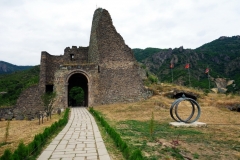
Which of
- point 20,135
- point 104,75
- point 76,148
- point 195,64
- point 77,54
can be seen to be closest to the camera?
point 76,148

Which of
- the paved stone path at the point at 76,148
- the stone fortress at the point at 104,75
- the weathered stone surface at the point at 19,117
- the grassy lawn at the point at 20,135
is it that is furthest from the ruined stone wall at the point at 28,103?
the paved stone path at the point at 76,148

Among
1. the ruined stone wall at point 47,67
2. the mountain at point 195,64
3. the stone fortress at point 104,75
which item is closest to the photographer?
the stone fortress at point 104,75

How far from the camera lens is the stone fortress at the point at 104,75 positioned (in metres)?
22.8

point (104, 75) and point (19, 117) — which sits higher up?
point (104, 75)

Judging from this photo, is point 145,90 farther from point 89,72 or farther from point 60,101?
point 60,101

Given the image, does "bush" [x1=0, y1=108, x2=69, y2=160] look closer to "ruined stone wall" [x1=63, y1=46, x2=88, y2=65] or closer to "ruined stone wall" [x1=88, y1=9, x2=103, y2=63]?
"ruined stone wall" [x1=88, y1=9, x2=103, y2=63]

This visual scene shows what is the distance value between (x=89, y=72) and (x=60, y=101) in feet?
12.8

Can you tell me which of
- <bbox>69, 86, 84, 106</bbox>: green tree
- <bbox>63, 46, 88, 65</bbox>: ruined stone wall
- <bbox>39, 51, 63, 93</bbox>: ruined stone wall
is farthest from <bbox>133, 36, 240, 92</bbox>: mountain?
<bbox>39, 51, 63, 93</bbox>: ruined stone wall

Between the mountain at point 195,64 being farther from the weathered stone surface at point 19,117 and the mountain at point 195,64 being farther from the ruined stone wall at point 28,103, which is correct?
the weathered stone surface at point 19,117

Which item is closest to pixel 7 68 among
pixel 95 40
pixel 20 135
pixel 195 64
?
pixel 195 64

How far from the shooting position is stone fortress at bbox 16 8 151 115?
74.9 ft

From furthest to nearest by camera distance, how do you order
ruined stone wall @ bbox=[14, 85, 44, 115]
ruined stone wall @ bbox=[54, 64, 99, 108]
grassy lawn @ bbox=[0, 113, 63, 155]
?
ruined stone wall @ bbox=[14, 85, 44, 115] → ruined stone wall @ bbox=[54, 64, 99, 108] → grassy lawn @ bbox=[0, 113, 63, 155]

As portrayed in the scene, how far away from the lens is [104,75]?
76.3 feet

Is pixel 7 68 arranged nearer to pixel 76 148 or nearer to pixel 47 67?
pixel 47 67
